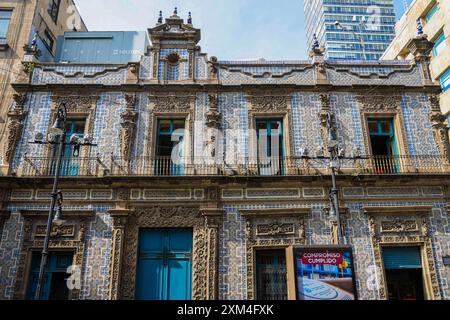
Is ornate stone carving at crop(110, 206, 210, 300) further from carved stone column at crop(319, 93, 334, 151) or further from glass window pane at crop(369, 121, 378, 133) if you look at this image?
glass window pane at crop(369, 121, 378, 133)

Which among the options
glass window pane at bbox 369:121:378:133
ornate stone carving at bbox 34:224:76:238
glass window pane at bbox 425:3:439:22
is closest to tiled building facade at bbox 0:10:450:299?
ornate stone carving at bbox 34:224:76:238

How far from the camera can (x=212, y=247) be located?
1252cm

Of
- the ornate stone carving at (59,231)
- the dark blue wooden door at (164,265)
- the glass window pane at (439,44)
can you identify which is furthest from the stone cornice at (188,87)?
the glass window pane at (439,44)

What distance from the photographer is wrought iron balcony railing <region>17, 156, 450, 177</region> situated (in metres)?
13.5

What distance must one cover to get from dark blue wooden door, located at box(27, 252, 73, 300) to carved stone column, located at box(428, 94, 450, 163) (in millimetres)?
12991

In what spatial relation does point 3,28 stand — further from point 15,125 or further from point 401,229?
point 401,229

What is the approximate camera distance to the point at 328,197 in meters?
13.2

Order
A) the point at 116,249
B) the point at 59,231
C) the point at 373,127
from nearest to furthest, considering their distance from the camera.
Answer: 1. the point at 116,249
2. the point at 59,231
3. the point at 373,127

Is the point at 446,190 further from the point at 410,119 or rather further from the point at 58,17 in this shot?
the point at 58,17

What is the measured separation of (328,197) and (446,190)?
13.0 feet

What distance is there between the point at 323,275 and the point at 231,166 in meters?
7.01

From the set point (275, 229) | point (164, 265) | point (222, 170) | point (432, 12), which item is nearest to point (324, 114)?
point (222, 170)

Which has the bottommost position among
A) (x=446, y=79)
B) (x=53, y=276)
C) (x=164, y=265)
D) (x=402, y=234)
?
(x=53, y=276)
